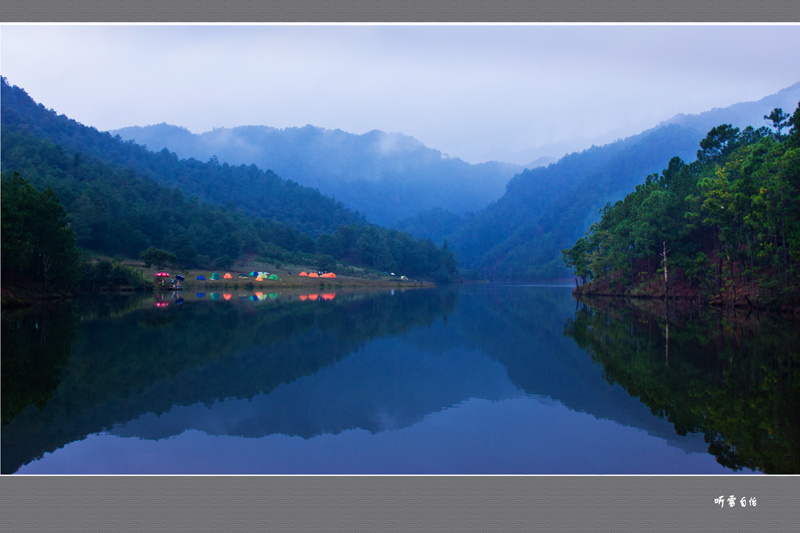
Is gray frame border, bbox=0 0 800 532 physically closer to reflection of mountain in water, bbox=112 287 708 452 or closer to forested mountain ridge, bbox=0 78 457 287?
reflection of mountain in water, bbox=112 287 708 452

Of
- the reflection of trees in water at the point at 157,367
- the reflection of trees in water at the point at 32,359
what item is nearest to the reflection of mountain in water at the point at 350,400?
the reflection of trees in water at the point at 157,367

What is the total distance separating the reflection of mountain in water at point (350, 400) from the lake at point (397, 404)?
2.5 inches

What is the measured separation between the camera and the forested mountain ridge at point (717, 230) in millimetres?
30812

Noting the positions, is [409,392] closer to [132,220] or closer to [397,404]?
[397,404]

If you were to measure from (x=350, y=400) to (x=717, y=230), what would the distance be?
45531mm

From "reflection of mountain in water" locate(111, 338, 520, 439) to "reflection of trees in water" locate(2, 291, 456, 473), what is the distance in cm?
73

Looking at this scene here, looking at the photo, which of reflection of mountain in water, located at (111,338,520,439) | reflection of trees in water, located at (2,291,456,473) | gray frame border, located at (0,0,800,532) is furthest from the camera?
reflection of mountain in water, located at (111,338,520,439)

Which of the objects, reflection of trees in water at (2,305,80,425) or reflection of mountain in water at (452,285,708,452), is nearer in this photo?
reflection of mountain in water at (452,285,708,452)

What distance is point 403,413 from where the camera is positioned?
11.1 meters

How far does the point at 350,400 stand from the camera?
11953 millimetres

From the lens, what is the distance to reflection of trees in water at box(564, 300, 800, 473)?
27.8 ft

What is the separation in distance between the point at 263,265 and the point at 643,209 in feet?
269

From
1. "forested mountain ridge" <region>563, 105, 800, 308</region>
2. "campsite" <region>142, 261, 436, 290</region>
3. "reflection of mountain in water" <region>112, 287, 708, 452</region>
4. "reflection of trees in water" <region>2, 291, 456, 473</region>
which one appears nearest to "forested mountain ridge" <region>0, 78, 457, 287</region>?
"campsite" <region>142, 261, 436, 290</region>
